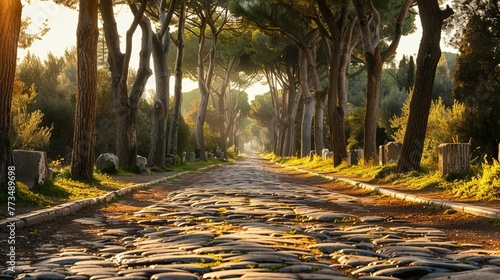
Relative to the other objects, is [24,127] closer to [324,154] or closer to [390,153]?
[390,153]

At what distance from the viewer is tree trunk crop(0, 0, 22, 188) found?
9406mm

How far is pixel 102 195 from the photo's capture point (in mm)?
11625

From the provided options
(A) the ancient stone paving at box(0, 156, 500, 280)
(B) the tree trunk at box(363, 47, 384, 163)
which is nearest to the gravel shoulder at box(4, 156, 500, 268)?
(A) the ancient stone paving at box(0, 156, 500, 280)

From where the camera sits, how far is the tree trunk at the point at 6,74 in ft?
30.9

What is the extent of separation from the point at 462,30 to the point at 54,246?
2398 cm

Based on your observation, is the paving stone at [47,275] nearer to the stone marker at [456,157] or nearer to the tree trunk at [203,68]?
the stone marker at [456,157]

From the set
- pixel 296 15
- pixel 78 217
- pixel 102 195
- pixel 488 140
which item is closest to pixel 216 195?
pixel 102 195

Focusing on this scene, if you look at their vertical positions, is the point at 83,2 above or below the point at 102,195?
above

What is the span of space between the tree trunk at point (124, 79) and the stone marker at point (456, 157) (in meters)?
10.4

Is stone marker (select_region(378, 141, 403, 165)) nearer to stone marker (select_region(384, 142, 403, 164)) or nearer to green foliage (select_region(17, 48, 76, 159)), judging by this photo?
stone marker (select_region(384, 142, 403, 164))

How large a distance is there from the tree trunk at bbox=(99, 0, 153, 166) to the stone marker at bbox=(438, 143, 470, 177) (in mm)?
10376

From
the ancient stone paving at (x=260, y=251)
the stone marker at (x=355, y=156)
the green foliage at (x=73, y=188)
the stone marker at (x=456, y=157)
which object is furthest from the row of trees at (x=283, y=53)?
the ancient stone paving at (x=260, y=251)

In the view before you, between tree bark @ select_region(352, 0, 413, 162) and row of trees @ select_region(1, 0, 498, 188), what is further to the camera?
tree bark @ select_region(352, 0, 413, 162)

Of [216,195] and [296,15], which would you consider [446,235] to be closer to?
[216,195]
